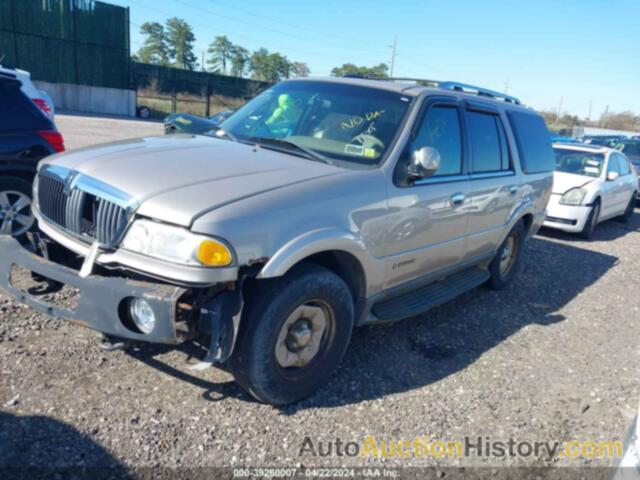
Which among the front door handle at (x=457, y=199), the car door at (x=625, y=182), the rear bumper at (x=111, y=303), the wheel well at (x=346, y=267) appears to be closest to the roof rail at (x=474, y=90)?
the front door handle at (x=457, y=199)

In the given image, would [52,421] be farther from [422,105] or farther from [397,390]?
[422,105]

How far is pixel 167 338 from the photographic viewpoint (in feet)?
8.43

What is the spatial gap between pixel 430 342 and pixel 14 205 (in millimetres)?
4149

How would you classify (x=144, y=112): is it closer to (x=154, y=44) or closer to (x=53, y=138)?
(x=53, y=138)

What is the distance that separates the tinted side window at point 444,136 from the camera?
12.8 ft

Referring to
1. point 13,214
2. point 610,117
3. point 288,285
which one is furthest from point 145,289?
point 610,117

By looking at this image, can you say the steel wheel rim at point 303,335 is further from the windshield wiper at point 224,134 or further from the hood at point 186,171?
the windshield wiper at point 224,134

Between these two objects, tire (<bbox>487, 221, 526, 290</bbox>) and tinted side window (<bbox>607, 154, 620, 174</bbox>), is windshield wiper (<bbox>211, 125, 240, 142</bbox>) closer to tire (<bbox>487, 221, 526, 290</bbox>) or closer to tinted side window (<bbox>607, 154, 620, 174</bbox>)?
tire (<bbox>487, 221, 526, 290</bbox>)

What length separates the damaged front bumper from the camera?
2.54 m

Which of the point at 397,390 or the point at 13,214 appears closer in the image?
the point at 397,390

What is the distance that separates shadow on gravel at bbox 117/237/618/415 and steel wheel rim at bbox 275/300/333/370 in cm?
31

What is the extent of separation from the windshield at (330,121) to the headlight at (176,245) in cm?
134

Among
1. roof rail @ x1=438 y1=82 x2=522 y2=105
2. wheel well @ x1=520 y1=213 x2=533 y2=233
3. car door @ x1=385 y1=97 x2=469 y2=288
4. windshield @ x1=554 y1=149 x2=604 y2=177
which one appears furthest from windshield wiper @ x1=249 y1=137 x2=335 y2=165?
windshield @ x1=554 y1=149 x2=604 y2=177

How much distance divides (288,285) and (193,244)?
24.9 inches
